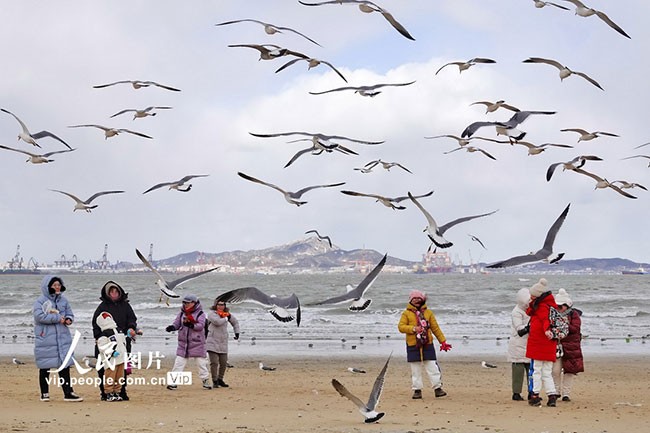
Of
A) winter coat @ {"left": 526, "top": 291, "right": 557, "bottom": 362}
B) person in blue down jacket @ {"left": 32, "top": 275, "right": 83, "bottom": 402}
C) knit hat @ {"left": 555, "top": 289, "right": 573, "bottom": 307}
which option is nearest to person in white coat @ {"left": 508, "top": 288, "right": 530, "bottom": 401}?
knit hat @ {"left": 555, "top": 289, "right": 573, "bottom": 307}

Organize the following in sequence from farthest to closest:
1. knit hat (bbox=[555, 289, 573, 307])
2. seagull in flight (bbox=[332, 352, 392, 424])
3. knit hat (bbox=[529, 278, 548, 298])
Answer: knit hat (bbox=[555, 289, 573, 307]) → knit hat (bbox=[529, 278, 548, 298]) → seagull in flight (bbox=[332, 352, 392, 424])

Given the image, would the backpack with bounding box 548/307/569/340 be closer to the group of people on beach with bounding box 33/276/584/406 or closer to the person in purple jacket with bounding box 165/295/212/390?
the group of people on beach with bounding box 33/276/584/406

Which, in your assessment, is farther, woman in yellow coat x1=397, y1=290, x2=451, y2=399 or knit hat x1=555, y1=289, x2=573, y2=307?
woman in yellow coat x1=397, y1=290, x2=451, y2=399

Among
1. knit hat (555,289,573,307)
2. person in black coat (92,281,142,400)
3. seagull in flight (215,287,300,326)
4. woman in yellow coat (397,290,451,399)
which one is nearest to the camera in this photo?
seagull in flight (215,287,300,326)

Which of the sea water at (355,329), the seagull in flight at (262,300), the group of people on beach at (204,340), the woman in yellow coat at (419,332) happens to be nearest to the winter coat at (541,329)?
the group of people on beach at (204,340)

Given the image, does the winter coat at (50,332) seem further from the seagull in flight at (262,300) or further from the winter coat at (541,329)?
the winter coat at (541,329)

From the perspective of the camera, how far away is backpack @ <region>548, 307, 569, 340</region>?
12523 mm

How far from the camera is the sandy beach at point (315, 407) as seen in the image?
11.2 metres

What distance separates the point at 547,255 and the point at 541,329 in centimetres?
139

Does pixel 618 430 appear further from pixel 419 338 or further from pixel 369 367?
pixel 369 367

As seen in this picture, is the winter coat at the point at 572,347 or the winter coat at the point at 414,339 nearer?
the winter coat at the point at 572,347

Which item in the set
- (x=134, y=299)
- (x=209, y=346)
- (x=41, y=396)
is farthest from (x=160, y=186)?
(x=134, y=299)

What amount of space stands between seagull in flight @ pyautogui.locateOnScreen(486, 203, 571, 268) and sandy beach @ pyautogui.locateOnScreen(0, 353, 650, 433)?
6.35 feet

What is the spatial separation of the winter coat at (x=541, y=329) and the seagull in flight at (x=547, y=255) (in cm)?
61
